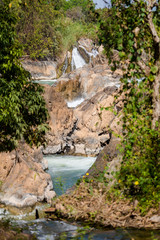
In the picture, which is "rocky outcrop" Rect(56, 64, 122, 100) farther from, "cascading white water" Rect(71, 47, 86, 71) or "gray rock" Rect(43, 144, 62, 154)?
"cascading white water" Rect(71, 47, 86, 71)

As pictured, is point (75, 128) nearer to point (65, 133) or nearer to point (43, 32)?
point (65, 133)

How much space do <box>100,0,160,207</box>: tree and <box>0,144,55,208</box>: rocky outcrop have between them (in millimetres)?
6135

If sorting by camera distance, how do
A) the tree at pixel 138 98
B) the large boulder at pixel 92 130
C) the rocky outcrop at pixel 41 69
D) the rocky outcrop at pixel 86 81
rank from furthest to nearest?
the rocky outcrop at pixel 41 69, the rocky outcrop at pixel 86 81, the large boulder at pixel 92 130, the tree at pixel 138 98

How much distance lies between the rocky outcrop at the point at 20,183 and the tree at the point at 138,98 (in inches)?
242

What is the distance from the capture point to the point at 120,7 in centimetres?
614

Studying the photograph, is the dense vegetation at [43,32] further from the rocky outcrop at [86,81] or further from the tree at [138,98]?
the tree at [138,98]

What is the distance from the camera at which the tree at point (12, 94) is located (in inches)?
268

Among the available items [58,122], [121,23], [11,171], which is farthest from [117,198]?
[58,122]

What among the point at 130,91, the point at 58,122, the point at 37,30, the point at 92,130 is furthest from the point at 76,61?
the point at 130,91

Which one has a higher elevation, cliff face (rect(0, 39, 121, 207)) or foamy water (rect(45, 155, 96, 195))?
cliff face (rect(0, 39, 121, 207))

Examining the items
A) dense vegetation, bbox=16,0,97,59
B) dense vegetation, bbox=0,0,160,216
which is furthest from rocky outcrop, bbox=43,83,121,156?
dense vegetation, bbox=16,0,97,59

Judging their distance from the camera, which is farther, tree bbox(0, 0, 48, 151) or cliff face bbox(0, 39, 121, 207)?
cliff face bbox(0, 39, 121, 207)

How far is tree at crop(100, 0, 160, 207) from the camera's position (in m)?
5.44

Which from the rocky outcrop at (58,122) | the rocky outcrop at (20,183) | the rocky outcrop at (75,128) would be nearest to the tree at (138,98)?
the rocky outcrop at (20,183)
